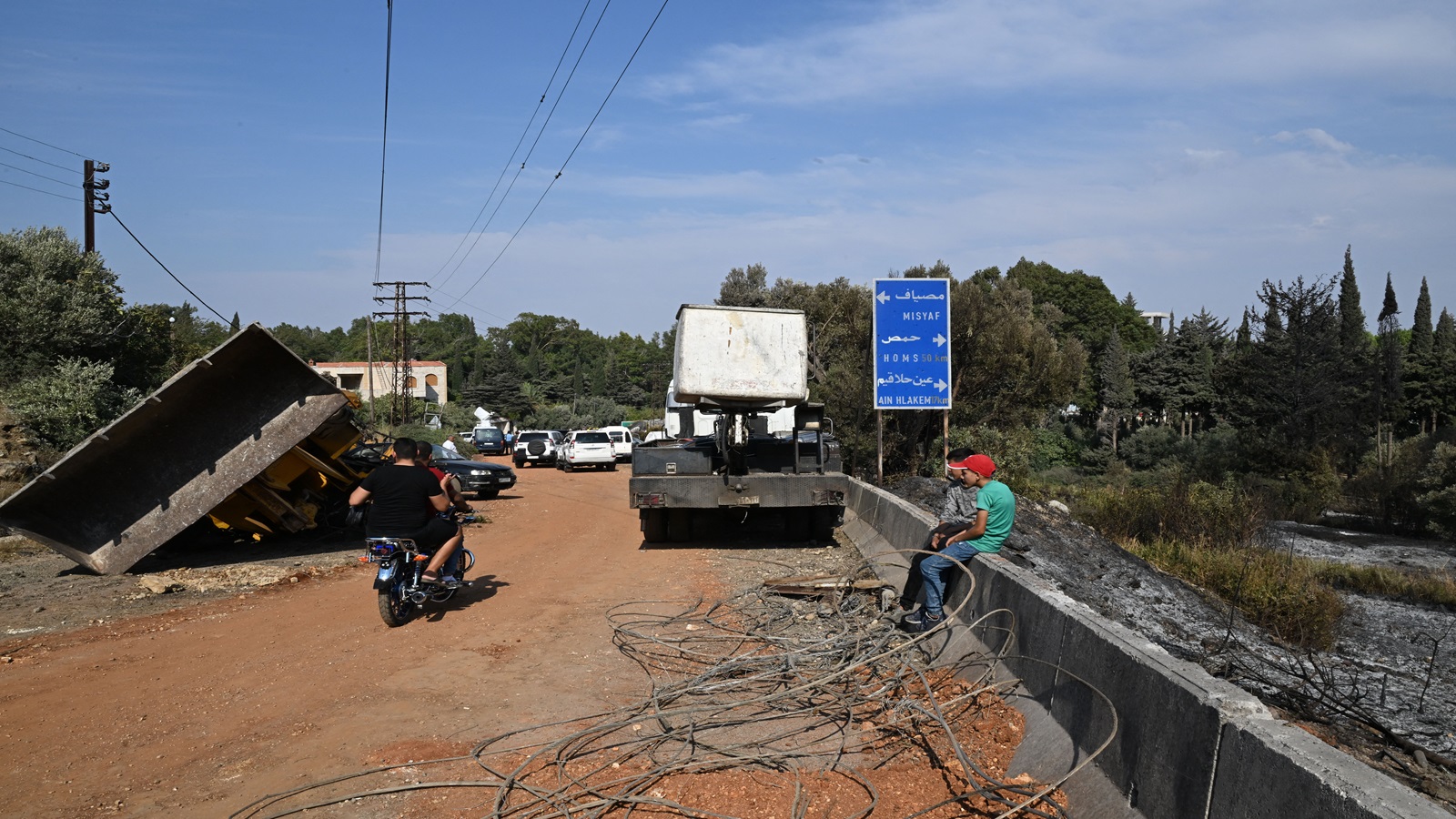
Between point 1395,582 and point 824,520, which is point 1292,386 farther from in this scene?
point 824,520

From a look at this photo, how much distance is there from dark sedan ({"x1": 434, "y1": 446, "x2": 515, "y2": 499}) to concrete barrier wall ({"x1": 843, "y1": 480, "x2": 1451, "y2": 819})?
60.1 ft

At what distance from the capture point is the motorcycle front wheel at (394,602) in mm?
8758

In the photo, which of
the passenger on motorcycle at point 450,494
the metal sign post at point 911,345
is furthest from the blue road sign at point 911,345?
the passenger on motorcycle at point 450,494

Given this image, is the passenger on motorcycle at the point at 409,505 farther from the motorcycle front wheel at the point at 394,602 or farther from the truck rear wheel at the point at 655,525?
the truck rear wheel at the point at 655,525

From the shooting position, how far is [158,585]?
10898 millimetres

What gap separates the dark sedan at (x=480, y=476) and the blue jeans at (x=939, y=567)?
55.1ft

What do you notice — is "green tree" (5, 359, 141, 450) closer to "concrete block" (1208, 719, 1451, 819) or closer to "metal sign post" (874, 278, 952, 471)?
"metal sign post" (874, 278, 952, 471)

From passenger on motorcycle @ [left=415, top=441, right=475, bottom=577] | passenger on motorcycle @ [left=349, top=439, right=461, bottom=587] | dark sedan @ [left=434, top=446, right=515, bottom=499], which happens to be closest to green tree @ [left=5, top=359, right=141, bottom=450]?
dark sedan @ [left=434, top=446, right=515, bottom=499]

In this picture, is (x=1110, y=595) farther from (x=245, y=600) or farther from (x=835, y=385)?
(x=835, y=385)

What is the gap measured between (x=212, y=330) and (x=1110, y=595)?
76206 millimetres

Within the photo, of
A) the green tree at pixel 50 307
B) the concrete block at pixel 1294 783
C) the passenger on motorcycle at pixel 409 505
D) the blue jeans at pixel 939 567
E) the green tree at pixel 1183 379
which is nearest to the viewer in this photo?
the concrete block at pixel 1294 783

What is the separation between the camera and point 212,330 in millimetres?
73938

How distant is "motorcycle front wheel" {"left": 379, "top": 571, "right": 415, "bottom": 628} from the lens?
8758 millimetres

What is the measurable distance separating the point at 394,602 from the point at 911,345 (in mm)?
11595
